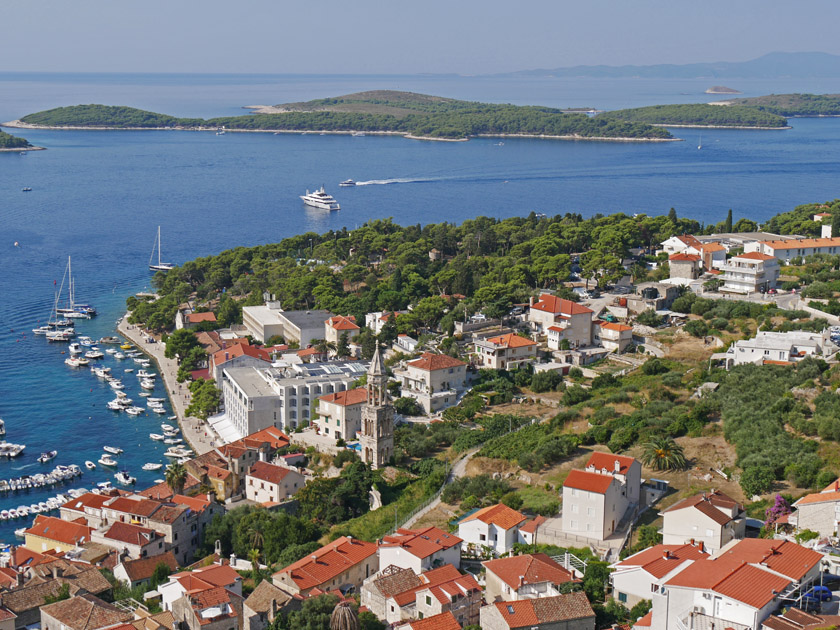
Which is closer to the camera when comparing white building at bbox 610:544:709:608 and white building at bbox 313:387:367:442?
white building at bbox 610:544:709:608

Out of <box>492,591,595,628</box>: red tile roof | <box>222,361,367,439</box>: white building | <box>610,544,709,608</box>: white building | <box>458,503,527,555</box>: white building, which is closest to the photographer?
<box>492,591,595,628</box>: red tile roof

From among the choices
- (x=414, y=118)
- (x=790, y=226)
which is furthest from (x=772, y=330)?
(x=414, y=118)

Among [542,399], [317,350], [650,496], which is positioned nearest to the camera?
[650,496]

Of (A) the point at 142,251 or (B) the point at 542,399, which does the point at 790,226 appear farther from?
(A) the point at 142,251

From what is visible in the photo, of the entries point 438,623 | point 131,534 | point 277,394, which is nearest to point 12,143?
point 277,394

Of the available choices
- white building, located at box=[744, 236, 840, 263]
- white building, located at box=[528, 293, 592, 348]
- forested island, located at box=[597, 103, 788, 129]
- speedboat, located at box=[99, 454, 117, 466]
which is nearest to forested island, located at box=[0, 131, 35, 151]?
forested island, located at box=[597, 103, 788, 129]

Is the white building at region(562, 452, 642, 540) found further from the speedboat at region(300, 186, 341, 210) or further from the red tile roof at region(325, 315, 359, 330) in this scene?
the speedboat at region(300, 186, 341, 210)

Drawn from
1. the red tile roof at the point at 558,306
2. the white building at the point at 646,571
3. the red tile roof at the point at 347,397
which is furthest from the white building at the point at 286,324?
the white building at the point at 646,571
